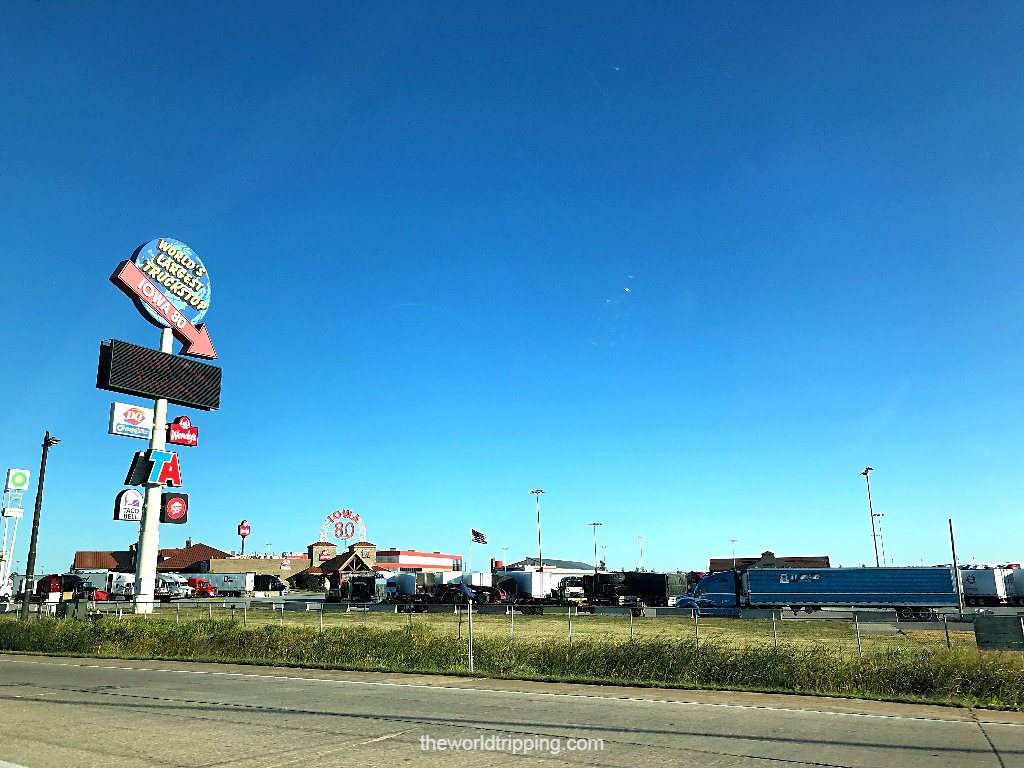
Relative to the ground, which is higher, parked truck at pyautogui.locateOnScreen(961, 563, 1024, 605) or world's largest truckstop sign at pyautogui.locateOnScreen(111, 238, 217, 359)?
world's largest truckstop sign at pyautogui.locateOnScreen(111, 238, 217, 359)

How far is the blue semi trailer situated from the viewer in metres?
50.2

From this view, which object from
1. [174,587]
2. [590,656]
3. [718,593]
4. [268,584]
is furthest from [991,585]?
[174,587]

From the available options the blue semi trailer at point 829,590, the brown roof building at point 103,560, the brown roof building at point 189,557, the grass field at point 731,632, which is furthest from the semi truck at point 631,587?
the brown roof building at point 103,560

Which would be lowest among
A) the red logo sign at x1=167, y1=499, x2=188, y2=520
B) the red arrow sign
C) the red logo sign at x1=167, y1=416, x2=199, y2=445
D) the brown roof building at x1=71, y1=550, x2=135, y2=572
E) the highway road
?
the highway road

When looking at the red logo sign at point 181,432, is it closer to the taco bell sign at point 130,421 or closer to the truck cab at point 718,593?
the taco bell sign at point 130,421

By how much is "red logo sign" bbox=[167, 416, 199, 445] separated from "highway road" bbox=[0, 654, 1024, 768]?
3761cm

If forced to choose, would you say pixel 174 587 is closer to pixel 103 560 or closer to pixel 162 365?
pixel 162 365

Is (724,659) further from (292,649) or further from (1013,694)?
(292,649)

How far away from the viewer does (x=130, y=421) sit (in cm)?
5038

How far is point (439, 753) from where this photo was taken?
33.6 ft

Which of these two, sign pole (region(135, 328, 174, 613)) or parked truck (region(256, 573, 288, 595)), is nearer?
sign pole (region(135, 328, 174, 613))

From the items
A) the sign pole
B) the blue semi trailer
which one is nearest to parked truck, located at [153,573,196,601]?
the sign pole

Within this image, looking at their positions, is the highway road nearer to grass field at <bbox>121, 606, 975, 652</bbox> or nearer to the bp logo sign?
grass field at <bbox>121, 606, 975, 652</bbox>

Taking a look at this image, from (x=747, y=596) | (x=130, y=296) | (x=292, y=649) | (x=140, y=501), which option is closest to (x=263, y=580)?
(x=140, y=501)
